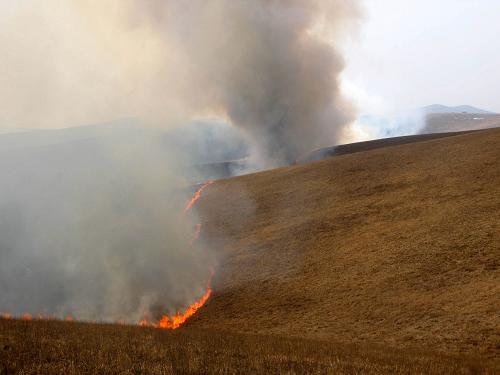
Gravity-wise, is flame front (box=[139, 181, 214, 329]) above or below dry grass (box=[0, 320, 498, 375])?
above

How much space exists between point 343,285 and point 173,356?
580 inches

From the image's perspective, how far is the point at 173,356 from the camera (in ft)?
31.0

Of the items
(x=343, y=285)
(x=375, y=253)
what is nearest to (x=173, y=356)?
(x=343, y=285)

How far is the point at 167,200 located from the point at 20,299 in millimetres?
22895

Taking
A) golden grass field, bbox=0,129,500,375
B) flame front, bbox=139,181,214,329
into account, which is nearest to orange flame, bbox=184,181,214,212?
golden grass field, bbox=0,129,500,375

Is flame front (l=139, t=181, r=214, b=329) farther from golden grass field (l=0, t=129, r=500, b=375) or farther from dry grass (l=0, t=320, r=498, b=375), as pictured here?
dry grass (l=0, t=320, r=498, b=375)

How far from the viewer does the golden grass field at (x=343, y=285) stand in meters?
9.64

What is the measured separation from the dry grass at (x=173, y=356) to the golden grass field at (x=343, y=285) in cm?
5

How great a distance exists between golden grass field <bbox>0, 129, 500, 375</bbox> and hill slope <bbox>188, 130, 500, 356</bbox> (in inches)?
3.9

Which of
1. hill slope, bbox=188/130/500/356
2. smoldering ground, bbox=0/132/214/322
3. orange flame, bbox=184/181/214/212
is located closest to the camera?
hill slope, bbox=188/130/500/356

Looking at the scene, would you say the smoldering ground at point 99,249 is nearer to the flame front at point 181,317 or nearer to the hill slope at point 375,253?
the flame front at point 181,317

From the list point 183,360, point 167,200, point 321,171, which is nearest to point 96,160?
point 167,200

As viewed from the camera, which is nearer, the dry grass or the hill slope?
the dry grass

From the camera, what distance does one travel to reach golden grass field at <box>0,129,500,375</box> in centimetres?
964
